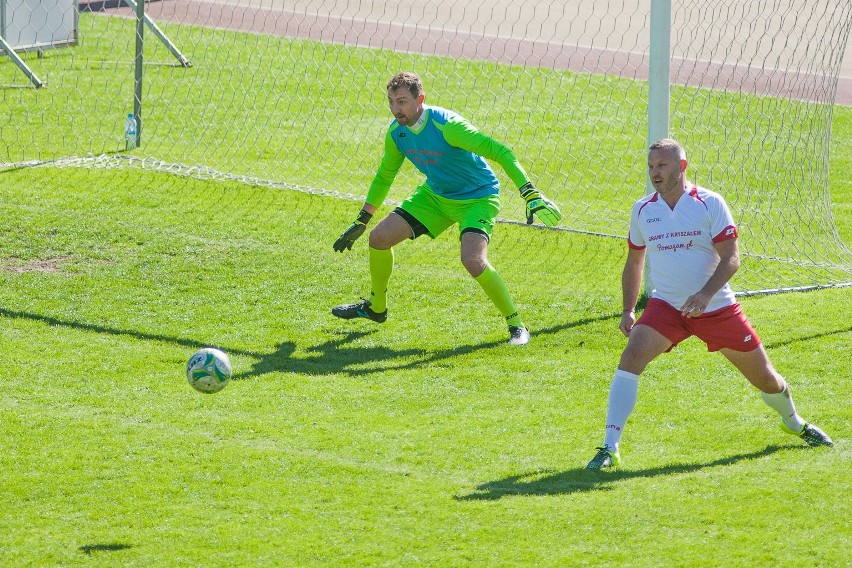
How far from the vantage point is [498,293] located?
9.84 meters

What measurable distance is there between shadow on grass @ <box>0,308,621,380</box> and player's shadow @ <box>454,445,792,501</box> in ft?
7.59

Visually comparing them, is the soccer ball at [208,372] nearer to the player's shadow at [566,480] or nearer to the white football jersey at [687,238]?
the player's shadow at [566,480]

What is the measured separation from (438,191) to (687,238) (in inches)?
A: 128

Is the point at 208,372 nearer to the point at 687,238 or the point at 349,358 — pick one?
the point at 349,358

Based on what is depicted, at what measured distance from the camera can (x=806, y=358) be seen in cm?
936

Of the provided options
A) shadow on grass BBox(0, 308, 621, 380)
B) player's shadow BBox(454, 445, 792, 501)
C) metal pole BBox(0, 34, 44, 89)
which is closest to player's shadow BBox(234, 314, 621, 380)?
shadow on grass BBox(0, 308, 621, 380)

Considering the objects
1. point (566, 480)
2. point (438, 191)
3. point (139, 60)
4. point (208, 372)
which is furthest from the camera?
point (139, 60)

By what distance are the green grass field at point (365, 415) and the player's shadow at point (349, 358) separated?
3cm

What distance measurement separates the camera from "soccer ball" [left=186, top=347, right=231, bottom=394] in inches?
310

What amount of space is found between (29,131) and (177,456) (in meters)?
10.3

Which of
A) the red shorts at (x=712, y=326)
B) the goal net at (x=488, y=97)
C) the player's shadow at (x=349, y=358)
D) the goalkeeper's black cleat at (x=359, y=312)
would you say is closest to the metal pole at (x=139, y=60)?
the goal net at (x=488, y=97)

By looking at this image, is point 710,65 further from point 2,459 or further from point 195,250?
point 2,459

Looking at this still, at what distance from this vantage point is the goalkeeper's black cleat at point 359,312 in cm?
1035

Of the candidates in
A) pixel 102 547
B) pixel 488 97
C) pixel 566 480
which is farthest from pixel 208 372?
pixel 488 97
